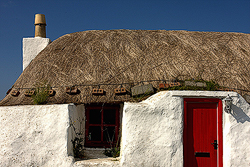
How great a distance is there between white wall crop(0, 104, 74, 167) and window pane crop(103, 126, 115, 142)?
1592 millimetres

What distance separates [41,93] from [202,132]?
4.58m

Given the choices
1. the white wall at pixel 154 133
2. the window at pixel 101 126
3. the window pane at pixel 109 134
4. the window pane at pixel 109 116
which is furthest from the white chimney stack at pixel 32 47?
the white wall at pixel 154 133

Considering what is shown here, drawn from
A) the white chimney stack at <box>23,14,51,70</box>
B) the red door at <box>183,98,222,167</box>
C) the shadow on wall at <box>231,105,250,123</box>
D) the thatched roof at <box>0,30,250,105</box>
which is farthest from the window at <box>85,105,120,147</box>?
the white chimney stack at <box>23,14,51,70</box>

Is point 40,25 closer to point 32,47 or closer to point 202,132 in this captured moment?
point 32,47

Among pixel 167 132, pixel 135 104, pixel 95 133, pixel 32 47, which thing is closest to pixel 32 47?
pixel 32 47

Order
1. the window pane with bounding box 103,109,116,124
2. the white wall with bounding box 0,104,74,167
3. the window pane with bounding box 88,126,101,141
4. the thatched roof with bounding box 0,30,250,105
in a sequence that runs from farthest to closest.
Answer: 1. the window pane with bounding box 103,109,116,124
2. the window pane with bounding box 88,126,101,141
3. the thatched roof with bounding box 0,30,250,105
4. the white wall with bounding box 0,104,74,167

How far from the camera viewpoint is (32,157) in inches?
223

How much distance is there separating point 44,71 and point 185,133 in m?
4.77

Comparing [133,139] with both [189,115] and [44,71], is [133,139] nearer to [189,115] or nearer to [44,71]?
[189,115]

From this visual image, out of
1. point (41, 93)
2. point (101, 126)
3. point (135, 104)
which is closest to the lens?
point (135, 104)

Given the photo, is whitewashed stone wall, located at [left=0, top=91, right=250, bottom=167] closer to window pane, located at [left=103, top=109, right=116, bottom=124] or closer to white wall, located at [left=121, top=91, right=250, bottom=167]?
white wall, located at [left=121, top=91, right=250, bottom=167]

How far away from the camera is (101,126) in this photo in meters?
6.98

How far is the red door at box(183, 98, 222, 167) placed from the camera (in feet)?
18.5

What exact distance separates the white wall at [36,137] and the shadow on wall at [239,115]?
14.0 ft
